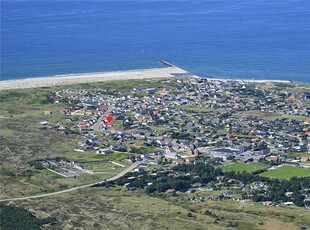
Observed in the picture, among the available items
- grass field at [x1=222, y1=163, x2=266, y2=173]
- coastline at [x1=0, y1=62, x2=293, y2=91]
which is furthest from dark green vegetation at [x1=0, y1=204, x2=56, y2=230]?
coastline at [x1=0, y1=62, x2=293, y2=91]

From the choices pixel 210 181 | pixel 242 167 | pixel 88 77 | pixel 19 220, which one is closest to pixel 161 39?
pixel 88 77

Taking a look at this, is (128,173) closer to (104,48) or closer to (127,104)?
(127,104)

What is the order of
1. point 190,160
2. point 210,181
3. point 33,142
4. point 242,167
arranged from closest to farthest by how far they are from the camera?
1. point 210,181
2. point 242,167
3. point 190,160
4. point 33,142

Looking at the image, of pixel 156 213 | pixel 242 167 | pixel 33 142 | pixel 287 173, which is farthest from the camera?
pixel 33 142

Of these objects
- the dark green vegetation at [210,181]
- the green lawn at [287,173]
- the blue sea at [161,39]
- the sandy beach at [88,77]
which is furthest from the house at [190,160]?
the blue sea at [161,39]

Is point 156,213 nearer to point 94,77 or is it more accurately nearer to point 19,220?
point 19,220

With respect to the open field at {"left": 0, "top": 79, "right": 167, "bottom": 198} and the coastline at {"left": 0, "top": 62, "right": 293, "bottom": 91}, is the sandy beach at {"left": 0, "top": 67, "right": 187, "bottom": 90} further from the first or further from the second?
the open field at {"left": 0, "top": 79, "right": 167, "bottom": 198}
